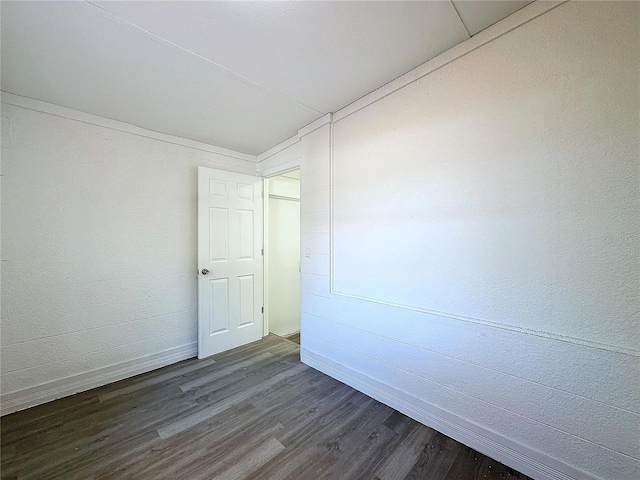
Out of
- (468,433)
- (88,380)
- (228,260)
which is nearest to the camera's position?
(468,433)

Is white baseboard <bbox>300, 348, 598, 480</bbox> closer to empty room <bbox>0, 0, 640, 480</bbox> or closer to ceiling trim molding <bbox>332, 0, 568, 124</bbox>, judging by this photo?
empty room <bbox>0, 0, 640, 480</bbox>

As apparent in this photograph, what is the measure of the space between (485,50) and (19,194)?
3423mm

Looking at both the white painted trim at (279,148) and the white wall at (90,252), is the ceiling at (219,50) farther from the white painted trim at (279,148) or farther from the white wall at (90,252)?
the white painted trim at (279,148)

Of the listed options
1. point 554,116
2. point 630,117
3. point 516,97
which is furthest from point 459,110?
point 630,117

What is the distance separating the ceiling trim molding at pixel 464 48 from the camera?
4.19 ft

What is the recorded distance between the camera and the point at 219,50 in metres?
1.52

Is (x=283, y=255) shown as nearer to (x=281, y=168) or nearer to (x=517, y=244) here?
(x=281, y=168)

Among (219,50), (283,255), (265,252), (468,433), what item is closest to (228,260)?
(265,252)

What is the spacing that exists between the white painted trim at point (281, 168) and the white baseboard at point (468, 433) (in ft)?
6.96

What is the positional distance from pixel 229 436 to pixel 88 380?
5.08 ft

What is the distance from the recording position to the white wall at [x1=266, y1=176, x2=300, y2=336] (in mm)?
3824

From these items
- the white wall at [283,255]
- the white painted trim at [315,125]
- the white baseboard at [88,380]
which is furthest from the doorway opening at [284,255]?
the white baseboard at [88,380]

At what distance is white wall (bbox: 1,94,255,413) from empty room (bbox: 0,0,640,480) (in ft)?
0.06

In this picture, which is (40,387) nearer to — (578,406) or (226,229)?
(226,229)
